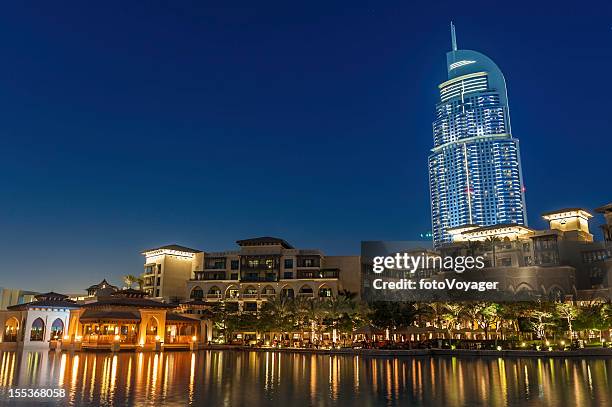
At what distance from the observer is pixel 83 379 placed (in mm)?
32500

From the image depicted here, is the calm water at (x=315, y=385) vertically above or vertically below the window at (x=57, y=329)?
below

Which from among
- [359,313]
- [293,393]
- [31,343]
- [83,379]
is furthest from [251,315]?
[293,393]

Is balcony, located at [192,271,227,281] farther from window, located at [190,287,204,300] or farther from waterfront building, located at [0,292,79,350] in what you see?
waterfront building, located at [0,292,79,350]

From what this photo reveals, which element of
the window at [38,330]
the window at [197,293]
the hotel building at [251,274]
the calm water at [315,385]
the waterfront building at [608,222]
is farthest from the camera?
the window at [197,293]

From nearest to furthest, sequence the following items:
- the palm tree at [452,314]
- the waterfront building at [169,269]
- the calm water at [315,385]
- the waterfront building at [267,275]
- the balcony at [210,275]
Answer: the calm water at [315,385], the palm tree at [452,314], the waterfront building at [267,275], the balcony at [210,275], the waterfront building at [169,269]

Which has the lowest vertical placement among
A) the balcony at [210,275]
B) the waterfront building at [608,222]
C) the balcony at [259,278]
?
the balcony at [259,278]

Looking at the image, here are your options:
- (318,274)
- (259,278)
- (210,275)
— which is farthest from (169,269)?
(318,274)

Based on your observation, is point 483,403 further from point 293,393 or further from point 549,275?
point 549,275

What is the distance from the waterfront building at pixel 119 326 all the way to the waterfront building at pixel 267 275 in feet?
105

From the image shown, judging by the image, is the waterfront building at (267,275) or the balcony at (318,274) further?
the waterfront building at (267,275)

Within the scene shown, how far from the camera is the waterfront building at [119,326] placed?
65.9 m

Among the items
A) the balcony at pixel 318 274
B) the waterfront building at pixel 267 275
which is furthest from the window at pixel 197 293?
the balcony at pixel 318 274

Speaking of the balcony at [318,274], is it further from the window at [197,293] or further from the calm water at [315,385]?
the calm water at [315,385]

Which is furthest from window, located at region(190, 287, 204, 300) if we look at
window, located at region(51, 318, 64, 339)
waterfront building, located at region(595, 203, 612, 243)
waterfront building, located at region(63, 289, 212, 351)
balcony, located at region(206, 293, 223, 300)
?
waterfront building, located at region(595, 203, 612, 243)
